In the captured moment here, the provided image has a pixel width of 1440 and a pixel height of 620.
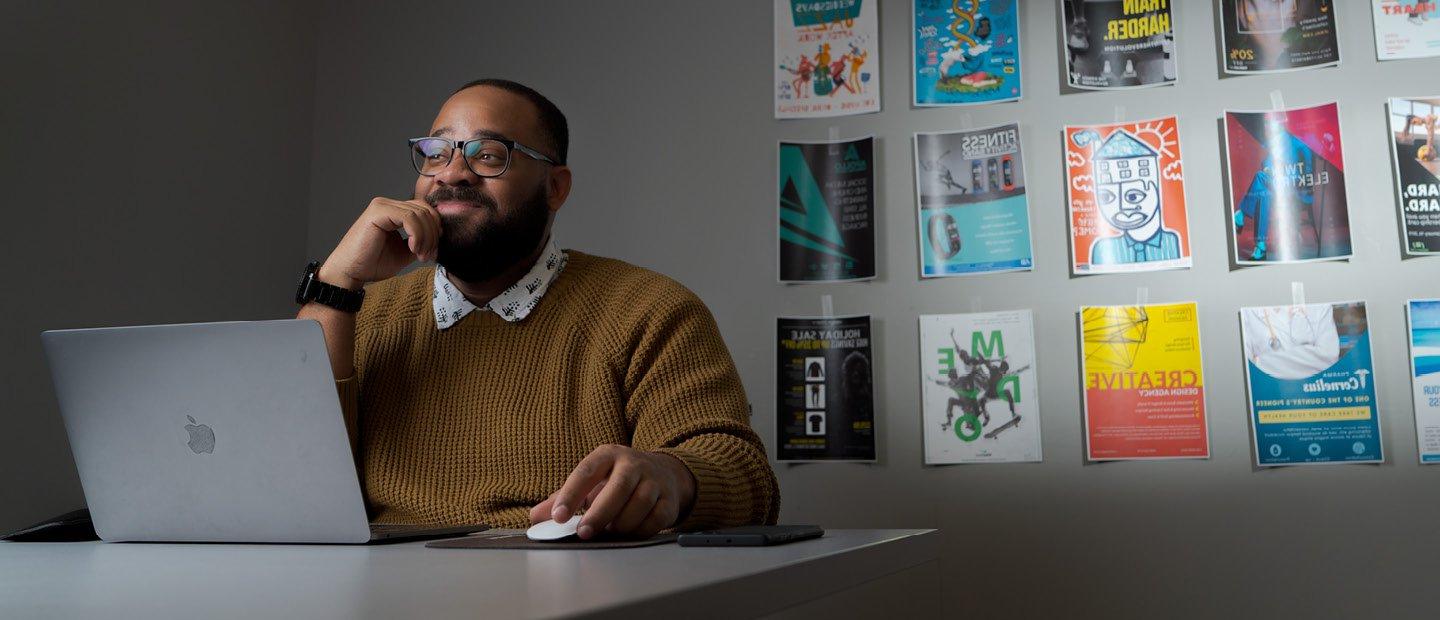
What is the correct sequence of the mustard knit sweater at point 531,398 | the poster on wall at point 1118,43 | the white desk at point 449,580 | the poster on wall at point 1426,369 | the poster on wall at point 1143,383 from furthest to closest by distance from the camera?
the poster on wall at point 1118,43
the poster on wall at point 1143,383
the poster on wall at point 1426,369
the mustard knit sweater at point 531,398
the white desk at point 449,580

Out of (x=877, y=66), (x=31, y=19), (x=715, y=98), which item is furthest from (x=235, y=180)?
(x=877, y=66)

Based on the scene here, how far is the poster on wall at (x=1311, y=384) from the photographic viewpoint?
5.16 feet

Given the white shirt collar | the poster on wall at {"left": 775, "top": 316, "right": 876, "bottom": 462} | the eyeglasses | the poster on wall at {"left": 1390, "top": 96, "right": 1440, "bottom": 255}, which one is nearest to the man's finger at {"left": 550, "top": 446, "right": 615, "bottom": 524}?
the white shirt collar

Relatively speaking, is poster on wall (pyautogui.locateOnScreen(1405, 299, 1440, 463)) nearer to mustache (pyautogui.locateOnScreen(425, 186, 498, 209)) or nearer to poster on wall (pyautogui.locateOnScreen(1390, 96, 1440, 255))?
poster on wall (pyautogui.locateOnScreen(1390, 96, 1440, 255))

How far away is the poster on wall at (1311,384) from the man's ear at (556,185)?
1.09 metres

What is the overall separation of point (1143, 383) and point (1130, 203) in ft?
1.00

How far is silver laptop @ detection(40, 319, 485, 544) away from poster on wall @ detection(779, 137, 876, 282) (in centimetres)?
117

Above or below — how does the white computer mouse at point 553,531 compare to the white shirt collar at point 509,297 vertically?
below

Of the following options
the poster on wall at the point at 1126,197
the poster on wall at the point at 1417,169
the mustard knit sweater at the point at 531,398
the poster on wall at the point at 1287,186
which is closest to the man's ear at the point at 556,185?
the mustard knit sweater at the point at 531,398

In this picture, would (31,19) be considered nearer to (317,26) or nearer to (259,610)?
(317,26)

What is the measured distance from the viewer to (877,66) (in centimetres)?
192

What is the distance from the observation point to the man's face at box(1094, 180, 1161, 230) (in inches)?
67.7

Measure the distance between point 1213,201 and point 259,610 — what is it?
64.6 inches

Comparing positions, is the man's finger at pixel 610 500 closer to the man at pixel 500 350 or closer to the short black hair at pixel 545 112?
the man at pixel 500 350
